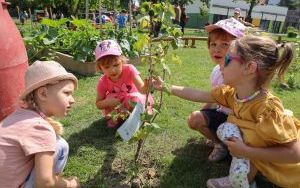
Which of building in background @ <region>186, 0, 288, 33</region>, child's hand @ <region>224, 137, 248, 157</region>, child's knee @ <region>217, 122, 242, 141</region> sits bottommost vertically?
building in background @ <region>186, 0, 288, 33</region>

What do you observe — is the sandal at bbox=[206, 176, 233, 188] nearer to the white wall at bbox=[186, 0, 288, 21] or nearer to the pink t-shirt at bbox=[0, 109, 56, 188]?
the pink t-shirt at bbox=[0, 109, 56, 188]

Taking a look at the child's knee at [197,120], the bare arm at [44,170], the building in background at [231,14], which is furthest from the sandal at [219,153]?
the building in background at [231,14]

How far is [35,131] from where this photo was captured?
198cm

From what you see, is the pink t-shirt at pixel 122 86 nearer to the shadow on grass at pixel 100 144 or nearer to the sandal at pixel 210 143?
the shadow on grass at pixel 100 144

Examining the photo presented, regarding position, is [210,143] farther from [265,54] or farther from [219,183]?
[265,54]

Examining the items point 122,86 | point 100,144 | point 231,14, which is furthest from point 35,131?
point 231,14

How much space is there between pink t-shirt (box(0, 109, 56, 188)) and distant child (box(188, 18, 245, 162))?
62.6 inches

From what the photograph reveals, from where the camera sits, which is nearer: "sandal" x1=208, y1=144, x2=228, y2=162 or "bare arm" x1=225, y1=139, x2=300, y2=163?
"bare arm" x1=225, y1=139, x2=300, y2=163

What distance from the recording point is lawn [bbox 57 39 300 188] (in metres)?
2.93

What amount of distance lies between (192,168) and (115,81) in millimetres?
1320

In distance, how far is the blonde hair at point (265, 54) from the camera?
2.43 metres

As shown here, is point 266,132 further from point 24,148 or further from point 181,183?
point 24,148

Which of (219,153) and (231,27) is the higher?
(231,27)

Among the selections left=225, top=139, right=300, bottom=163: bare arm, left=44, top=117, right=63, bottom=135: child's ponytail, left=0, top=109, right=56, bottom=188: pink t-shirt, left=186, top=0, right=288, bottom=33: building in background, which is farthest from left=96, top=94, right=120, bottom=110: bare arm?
left=186, top=0, right=288, bottom=33: building in background
